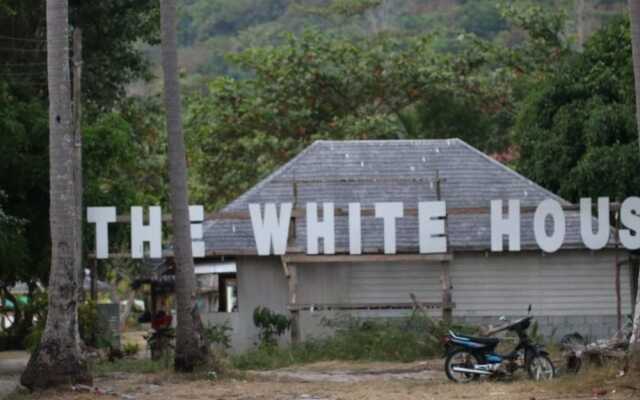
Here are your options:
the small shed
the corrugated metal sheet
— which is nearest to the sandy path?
the small shed

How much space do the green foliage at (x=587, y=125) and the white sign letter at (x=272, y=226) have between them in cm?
805

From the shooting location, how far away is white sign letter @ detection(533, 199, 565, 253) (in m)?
27.4

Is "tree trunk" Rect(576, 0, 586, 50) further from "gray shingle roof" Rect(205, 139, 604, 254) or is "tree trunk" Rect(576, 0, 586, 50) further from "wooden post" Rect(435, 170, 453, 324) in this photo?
"wooden post" Rect(435, 170, 453, 324)

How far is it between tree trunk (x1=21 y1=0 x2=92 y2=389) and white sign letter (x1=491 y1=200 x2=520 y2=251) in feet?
34.6

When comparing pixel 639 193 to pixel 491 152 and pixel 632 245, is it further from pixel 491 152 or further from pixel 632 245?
pixel 491 152

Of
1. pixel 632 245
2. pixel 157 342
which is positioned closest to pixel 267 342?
pixel 157 342

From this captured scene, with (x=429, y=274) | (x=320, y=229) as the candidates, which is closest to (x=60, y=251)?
(x=320, y=229)

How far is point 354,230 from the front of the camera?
89.9 ft

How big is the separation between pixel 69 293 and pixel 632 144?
16296mm

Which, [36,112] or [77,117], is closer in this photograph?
[77,117]

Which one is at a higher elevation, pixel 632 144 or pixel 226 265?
pixel 632 144

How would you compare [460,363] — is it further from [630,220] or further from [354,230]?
[630,220]

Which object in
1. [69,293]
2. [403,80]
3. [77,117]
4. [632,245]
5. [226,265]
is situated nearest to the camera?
[69,293]

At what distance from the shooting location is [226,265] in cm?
2947
